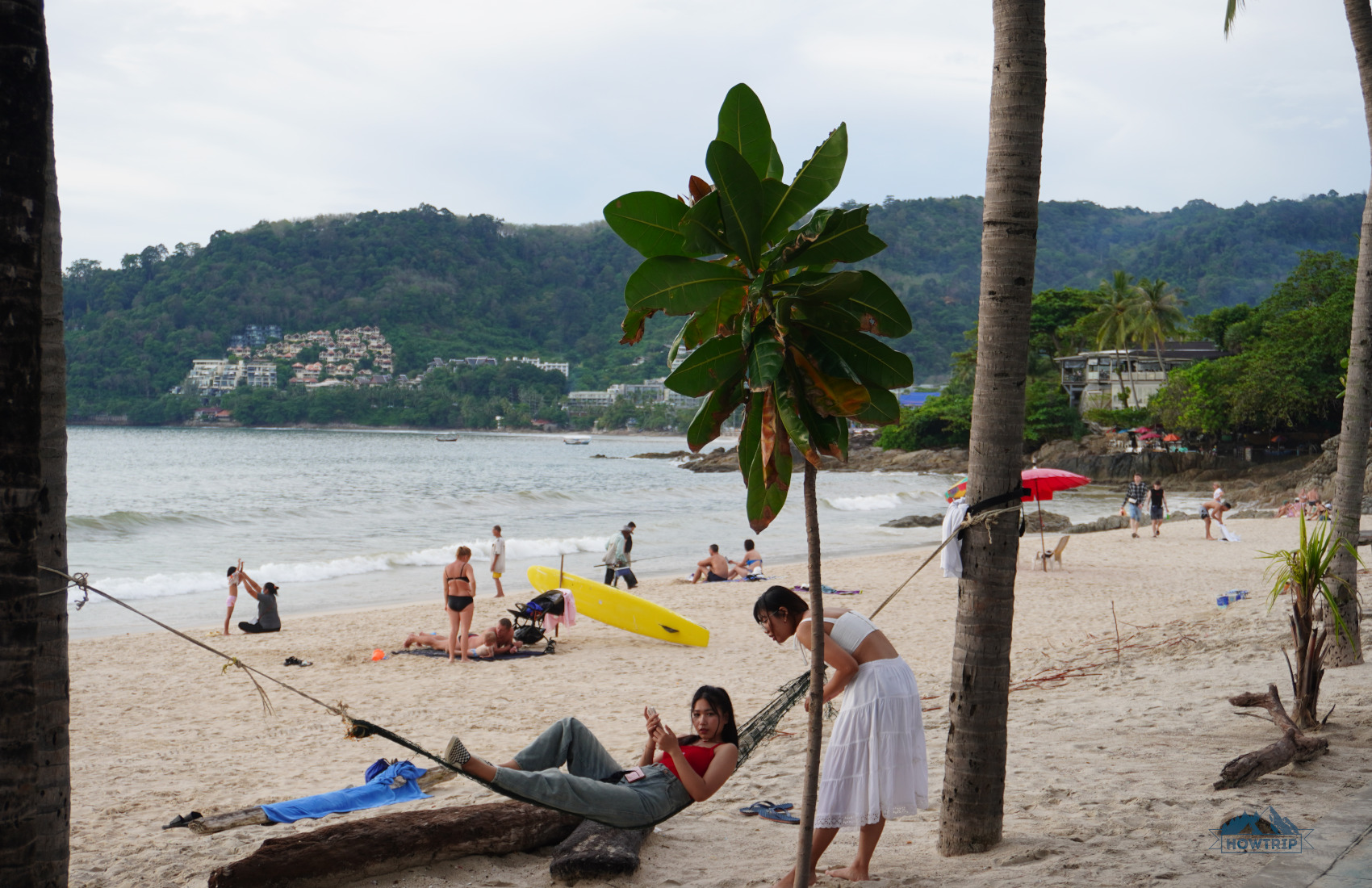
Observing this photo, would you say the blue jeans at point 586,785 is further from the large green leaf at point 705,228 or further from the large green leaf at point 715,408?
the large green leaf at point 705,228

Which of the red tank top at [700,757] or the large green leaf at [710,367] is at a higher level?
the large green leaf at [710,367]

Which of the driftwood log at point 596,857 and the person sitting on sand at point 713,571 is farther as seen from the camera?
the person sitting on sand at point 713,571

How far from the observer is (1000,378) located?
2725mm

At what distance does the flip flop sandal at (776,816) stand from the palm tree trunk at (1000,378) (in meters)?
1.23

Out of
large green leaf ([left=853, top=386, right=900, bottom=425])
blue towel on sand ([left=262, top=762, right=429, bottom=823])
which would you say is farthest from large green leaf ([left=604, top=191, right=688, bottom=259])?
blue towel on sand ([left=262, top=762, right=429, bottom=823])

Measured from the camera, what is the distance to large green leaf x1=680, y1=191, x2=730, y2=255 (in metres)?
1.94

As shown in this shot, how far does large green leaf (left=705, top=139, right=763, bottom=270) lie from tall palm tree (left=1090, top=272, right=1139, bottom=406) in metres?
50.0

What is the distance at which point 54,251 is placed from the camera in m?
2.34

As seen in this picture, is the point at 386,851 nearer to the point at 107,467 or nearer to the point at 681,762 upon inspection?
the point at 681,762

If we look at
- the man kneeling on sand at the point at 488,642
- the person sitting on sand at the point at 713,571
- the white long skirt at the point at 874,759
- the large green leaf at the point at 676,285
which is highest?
the large green leaf at the point at 676,285

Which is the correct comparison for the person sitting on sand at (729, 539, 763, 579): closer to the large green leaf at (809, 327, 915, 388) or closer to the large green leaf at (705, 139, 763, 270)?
the large green leaf at (809, 327, 915, 388)

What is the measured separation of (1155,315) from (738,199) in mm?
51888

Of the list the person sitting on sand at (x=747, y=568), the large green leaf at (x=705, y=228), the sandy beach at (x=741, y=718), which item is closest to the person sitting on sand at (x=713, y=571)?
the person sitting on sand at (x=747, y=568)

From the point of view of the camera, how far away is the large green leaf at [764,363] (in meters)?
1.90
